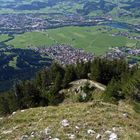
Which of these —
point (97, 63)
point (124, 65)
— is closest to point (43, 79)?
point (97, 63)

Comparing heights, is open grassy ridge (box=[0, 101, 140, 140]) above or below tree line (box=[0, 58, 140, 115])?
above

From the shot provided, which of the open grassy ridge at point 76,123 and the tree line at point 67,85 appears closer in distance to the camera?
the open grassy ridge at point 76,123

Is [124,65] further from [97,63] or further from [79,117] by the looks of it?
[79,117]

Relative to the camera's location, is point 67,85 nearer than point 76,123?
No

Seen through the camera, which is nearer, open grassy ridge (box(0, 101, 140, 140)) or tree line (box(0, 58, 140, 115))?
open grassy ridge (box(0, 101, 140, 140))

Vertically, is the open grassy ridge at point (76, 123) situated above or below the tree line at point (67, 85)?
above
